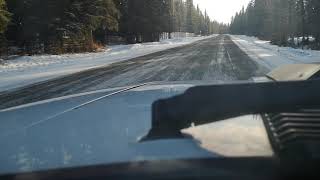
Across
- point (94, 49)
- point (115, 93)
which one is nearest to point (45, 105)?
point (115, 93)

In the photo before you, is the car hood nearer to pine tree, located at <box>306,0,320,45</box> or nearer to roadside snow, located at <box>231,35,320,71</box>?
roadside snow, located at <box>231,35,320,71</box>

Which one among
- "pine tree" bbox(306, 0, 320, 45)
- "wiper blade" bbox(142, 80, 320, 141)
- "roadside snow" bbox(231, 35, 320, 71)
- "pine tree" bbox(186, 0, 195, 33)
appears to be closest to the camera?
"wiper blade" bbox(142, 80, 320, 141)

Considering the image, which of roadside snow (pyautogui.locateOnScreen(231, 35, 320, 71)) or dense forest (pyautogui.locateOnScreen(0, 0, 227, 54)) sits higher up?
dense forest (pyautogui.locateOnScreen(0, 0, 227, 54))

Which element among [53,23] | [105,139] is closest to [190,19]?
[53,23]

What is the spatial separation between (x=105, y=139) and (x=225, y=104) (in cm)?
46

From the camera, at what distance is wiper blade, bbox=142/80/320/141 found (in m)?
1.82

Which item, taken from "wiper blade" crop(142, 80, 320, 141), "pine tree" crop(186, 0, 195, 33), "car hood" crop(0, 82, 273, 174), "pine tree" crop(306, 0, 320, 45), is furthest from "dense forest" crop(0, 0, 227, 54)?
"pine tree" crop(186, 0, 195, 33)

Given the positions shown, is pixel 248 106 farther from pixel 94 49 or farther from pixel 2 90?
pixel 94 49

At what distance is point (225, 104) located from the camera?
183 centimetres

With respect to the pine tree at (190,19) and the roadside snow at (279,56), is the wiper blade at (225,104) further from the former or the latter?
the pine tree at (190,19)

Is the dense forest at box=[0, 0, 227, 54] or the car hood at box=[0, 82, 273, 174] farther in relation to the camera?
the dense forest at box=[0, 0, 227, 54]

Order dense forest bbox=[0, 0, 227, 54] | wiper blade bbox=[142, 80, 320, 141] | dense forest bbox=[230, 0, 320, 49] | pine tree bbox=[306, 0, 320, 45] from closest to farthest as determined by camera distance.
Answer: wiper blade bbox=[142, 80, 320, 141], dense forest bbox=[0, 0, 227, 54], pine tree bbox=[306, 0, 320, 45], dense forest bbox=[230, 0, 320, 49]

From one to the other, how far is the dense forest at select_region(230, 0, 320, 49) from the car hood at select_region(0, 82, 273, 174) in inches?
1974

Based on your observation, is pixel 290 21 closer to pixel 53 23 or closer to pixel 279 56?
pixel 53 23
